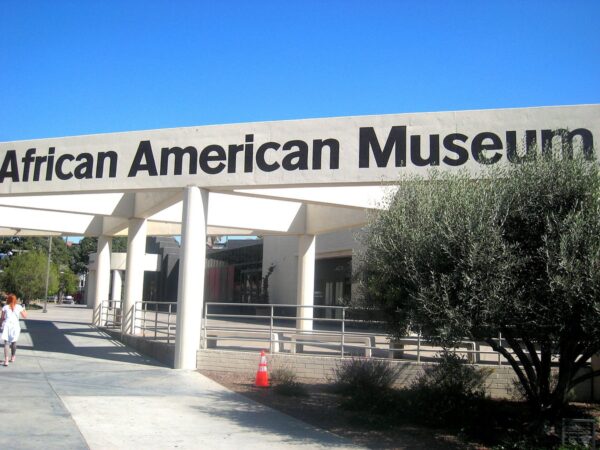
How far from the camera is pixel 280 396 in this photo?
1049 centimetres

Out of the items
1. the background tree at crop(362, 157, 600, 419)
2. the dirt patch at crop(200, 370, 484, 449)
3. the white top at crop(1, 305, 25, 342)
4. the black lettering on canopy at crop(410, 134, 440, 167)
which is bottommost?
the dirt patch at crop(200, 370, 484, 449)

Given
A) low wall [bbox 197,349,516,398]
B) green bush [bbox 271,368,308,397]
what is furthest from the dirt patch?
low wall [bbox 197,349,516,398]

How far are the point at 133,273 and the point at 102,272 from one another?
6828 mm

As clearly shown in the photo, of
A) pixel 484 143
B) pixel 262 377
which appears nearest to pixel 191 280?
pixel 262 377

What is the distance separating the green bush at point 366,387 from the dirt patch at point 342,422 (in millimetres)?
235

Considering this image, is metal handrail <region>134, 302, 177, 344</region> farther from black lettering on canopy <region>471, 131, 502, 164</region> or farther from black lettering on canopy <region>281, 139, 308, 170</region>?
black lettering on canopy <region>471, 131, 502, 164</region>

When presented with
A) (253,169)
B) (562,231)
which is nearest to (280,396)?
(253,169)

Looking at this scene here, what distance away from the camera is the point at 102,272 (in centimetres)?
2536

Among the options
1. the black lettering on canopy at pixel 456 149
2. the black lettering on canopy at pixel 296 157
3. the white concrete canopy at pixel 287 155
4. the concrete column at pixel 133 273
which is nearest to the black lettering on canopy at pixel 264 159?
the white concrete canopy at pixel 287 155

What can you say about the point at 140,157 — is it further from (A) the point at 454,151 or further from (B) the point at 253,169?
(A) the point at 454,151

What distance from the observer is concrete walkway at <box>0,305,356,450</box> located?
712cm

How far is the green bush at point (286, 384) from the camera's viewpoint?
10.5 metres

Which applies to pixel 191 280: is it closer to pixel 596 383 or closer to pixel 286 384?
pixel 286 384

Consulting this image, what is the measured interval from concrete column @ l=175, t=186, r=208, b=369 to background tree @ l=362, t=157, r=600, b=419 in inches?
242
